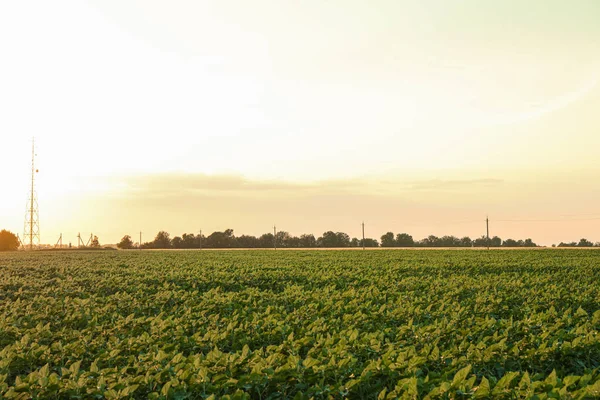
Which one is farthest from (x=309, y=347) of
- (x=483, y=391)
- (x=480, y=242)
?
(x=480, y=242)

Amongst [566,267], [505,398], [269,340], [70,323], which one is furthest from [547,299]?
[566,267]

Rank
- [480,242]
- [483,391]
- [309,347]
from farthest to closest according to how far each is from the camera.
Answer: [480,242], [309,347], [483,391]

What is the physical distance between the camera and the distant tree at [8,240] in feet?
256

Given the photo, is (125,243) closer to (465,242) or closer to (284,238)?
(284,238)

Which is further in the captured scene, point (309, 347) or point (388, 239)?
point (388, 239)

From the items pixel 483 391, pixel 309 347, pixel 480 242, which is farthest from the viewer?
pixel 480 242

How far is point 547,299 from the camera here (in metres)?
13.4

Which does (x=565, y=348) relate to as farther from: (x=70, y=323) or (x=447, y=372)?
(x=70, y=323)

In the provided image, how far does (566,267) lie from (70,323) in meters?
24.5

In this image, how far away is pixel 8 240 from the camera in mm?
78625

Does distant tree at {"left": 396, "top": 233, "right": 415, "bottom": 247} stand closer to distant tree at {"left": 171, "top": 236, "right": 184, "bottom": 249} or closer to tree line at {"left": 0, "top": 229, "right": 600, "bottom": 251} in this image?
tree line at {"left": 0, "top": 229, "right": 600, "bottom": 251}

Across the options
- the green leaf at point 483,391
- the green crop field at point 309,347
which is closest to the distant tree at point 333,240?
the green crop field at point 309,347

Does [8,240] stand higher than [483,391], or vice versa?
[8,240]

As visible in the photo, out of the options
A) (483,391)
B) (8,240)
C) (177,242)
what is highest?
(8,240)
